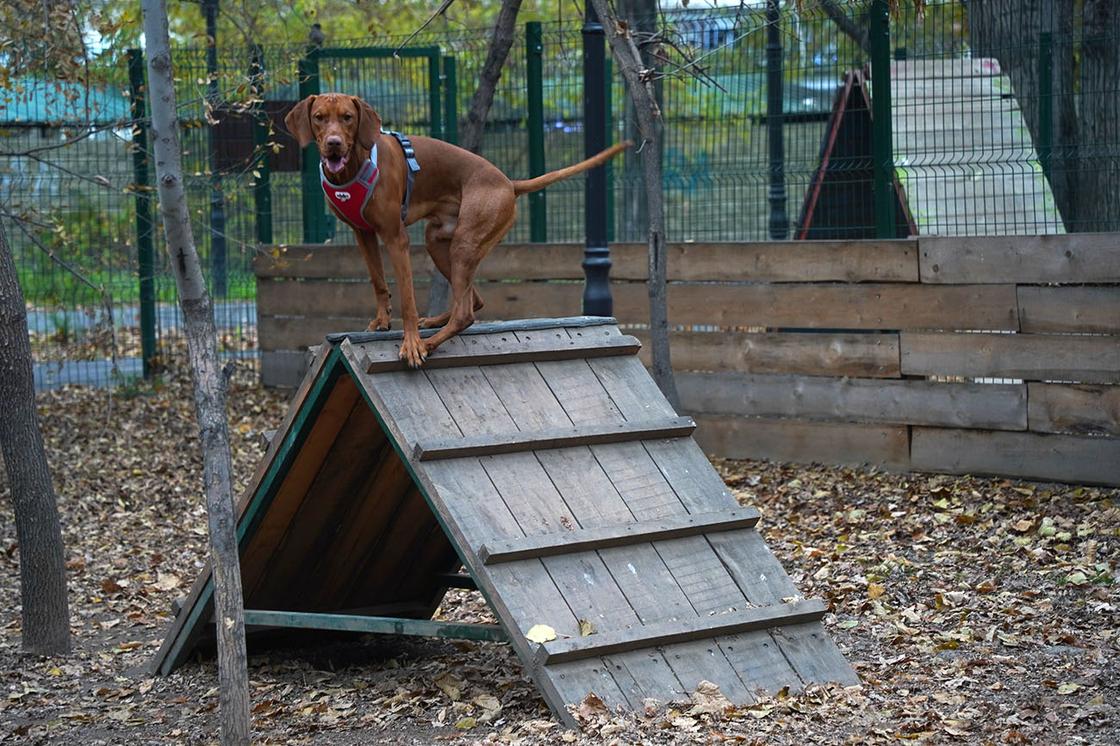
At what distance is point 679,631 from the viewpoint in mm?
4820

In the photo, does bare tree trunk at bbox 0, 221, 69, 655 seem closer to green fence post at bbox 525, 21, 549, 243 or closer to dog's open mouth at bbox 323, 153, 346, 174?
dog's open mouth at bbox 323, 153, 346, 174

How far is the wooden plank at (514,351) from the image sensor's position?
531 cm

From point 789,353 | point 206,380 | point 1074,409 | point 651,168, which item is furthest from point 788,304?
point 206,380

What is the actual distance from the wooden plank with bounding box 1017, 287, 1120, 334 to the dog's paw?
15.1 ft

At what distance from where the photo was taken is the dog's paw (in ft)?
17.4

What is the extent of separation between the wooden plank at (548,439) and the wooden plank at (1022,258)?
12.1 ft

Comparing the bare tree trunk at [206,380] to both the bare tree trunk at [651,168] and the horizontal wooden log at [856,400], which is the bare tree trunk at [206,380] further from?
the horizontal wooden log at [856,400]

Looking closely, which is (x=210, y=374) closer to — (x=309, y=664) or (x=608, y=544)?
(x=608, y=544)

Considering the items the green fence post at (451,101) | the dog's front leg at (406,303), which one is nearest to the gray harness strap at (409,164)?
the dog's front leg at (406,303)

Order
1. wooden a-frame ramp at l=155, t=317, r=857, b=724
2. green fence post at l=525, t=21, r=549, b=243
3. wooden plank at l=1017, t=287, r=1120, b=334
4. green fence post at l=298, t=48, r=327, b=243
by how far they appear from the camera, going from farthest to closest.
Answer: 1. green fence post at l=298, t=48, r=327, b=243
2. green fence post at l=525, t=21, r=549, b=243
3. wooden plank at l=1017, t=287, r=1120, b=334
4. wooden a-frame ramp at l=155, t=317, r=857, b=724

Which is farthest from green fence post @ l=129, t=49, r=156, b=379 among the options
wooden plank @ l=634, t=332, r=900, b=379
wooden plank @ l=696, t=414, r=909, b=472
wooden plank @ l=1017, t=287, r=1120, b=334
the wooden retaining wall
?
wooden plank @ l=1017, t=287, r=1120, b=334

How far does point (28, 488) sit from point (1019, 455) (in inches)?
229

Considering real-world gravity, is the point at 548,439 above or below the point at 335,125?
below

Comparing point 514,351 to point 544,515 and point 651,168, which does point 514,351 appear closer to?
point 544,515
